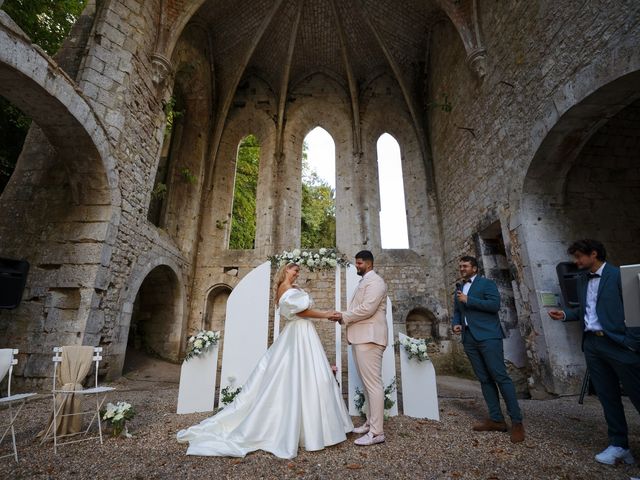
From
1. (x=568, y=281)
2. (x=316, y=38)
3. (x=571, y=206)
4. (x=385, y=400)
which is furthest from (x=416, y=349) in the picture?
(x=316, y=38)

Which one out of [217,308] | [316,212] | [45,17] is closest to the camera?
[45,17]

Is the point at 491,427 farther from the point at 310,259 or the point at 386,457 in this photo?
the point at 310,259

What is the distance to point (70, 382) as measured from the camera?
294cm

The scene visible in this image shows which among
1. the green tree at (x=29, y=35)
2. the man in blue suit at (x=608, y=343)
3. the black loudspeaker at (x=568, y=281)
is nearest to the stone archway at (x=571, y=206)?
the black loudspeaker at (x=568, y=281)

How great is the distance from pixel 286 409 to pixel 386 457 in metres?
0.88

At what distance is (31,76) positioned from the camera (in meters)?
3.83

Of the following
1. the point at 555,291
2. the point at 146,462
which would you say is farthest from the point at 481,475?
the point at 555,291

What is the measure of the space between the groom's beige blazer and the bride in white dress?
0.91 ft

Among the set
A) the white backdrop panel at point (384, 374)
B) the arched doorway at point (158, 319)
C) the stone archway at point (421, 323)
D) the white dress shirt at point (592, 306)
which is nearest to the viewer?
the white dress shirt at point (592, 306)

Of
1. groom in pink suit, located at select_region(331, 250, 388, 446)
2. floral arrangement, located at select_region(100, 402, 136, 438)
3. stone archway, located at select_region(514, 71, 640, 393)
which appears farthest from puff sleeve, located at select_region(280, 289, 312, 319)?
stone archway, located at select_region(514, 71, 640, 393)

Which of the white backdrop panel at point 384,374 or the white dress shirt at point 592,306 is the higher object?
the white dress shirt at point 592,306

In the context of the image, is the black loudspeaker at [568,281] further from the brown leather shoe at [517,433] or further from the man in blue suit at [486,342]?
the brown leather shoe at [517,433]

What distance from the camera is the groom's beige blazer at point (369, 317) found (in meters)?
2.92

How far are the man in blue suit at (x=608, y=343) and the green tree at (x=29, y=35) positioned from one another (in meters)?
10.7
